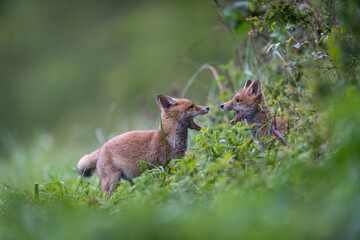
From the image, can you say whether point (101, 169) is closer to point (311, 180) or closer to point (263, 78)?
point (263, 78)

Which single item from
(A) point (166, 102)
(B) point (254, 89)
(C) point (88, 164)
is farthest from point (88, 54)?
(B) point (254, 89)

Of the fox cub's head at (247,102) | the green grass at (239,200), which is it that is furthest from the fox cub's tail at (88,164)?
the fox cub's head at (247,102)

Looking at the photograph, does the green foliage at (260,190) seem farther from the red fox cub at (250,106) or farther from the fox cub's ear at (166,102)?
the fox cub's ear at (166,102)

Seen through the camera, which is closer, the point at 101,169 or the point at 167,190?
the point at 167,190

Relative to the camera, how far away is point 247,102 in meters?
6.37

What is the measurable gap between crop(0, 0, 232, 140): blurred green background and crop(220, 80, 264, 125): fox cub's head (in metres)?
10.4

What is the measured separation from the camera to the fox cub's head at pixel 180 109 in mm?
6496

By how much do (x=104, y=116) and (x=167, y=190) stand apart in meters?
14.2

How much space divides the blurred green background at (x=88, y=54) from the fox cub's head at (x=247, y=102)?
10.4m

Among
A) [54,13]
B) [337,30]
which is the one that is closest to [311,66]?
[337,30]

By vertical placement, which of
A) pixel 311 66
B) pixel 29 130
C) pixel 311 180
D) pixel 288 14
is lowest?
pixel 29 130

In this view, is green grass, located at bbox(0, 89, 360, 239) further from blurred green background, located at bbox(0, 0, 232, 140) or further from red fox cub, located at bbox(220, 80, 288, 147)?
blurred green background, located at bbox(0, 0, 232, 140)

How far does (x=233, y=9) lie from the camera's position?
7.77 meters

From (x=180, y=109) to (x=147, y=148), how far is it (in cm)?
70
